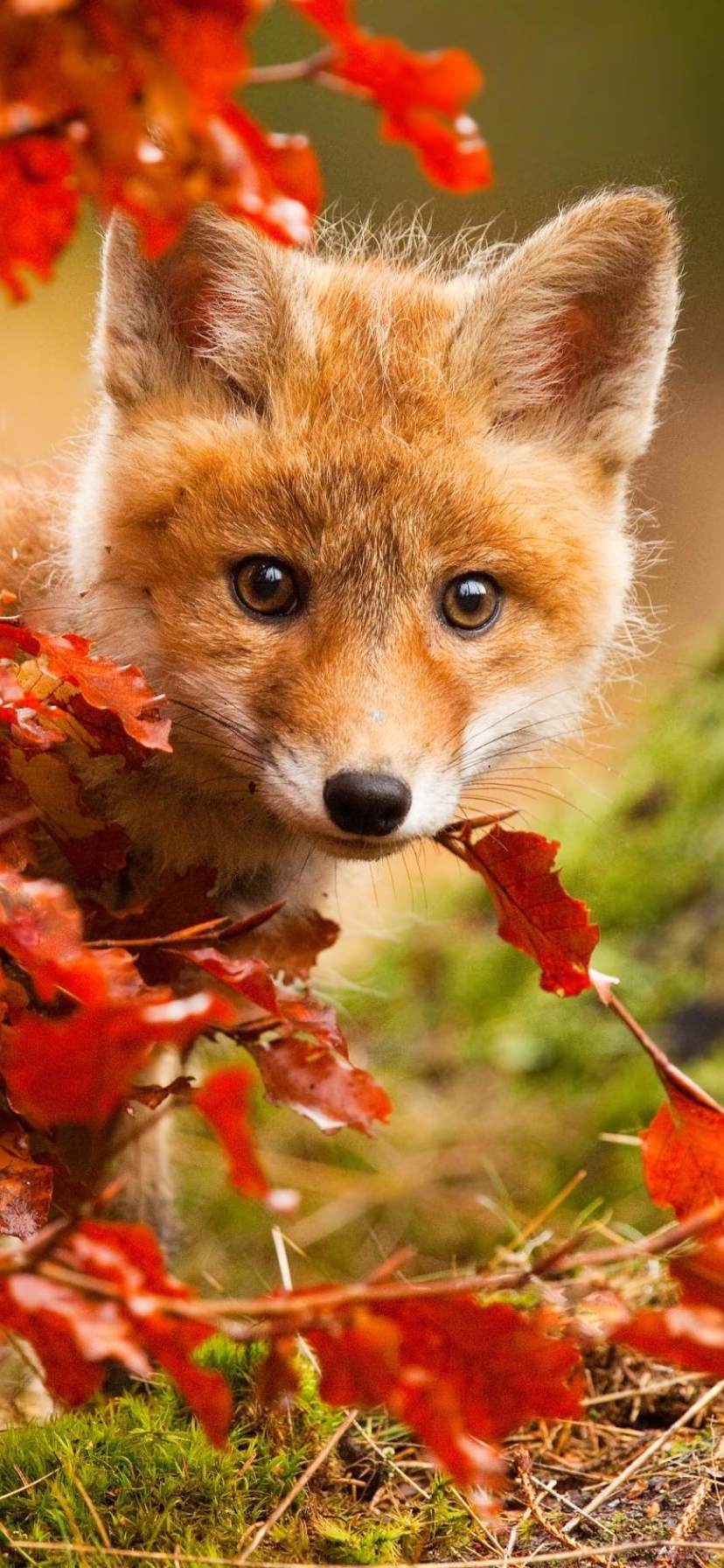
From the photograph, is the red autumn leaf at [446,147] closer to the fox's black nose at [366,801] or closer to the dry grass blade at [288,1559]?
the fox's black nose at [366,801]

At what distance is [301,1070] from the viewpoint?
1.92m

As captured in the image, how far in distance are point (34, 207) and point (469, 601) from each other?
140 centimetres

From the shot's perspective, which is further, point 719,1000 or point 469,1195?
point 719,1000

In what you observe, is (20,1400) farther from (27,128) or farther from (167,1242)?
(27,128)

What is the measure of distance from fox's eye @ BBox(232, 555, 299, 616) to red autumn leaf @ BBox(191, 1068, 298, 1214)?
1.32m

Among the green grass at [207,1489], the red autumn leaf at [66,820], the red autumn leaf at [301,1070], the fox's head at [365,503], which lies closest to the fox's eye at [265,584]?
the fox's head at [365,503]

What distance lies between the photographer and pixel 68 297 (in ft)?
36.4

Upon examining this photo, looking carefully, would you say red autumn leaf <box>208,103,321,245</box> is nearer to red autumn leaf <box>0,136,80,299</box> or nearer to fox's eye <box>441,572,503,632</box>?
red autumn leaf <box>0,136,80,299</box>

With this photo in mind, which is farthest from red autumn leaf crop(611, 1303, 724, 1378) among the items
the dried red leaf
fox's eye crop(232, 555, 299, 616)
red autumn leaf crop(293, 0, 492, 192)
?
fox's eye crop(232, 555, 299, 616)

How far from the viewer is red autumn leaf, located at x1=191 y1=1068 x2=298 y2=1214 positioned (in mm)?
1192

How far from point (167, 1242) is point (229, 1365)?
114cm

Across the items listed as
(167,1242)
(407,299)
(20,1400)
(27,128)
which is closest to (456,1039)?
(167,1242)

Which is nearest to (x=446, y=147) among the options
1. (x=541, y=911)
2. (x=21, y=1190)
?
(x=541, y=911)

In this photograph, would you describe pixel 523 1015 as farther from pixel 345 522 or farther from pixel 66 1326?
pixel 66 1326
